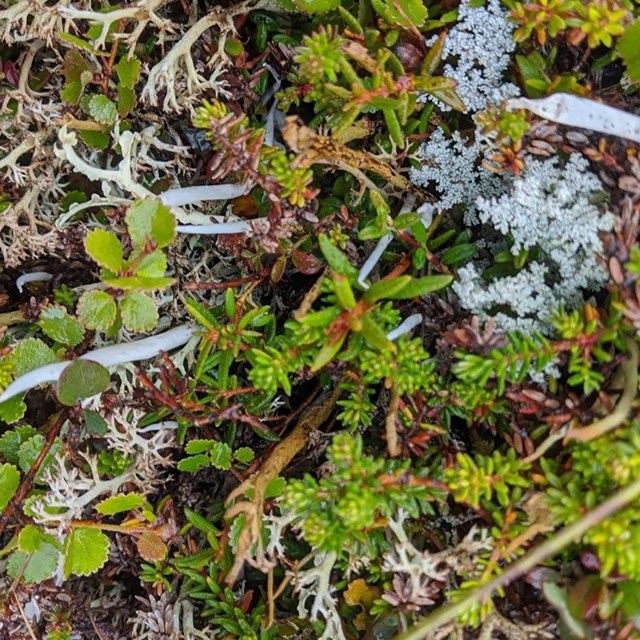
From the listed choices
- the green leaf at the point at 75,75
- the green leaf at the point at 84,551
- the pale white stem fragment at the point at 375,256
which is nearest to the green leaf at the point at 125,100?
the green leaf at the point at 75,75

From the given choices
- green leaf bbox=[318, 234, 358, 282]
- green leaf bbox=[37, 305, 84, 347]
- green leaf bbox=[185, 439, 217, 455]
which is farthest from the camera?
green leaf bbox=[37, 305, 84, 347]

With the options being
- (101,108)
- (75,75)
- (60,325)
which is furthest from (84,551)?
(75,75)

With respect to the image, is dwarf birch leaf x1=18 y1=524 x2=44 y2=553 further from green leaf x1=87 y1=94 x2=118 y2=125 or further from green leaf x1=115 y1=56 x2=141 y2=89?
green leaf x1=115 y1=56 x2=141 y2=89

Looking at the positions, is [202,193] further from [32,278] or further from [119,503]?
[119,503]

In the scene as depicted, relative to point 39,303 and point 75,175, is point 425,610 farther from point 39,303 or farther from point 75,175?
point 75,175

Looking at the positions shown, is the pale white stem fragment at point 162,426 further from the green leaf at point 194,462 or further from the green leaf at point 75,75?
the green leaf at point 75,75

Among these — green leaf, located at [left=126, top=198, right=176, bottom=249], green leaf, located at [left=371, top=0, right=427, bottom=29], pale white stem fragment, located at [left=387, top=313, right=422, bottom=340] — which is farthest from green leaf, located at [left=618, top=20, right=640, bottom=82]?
green leaf, located at [left=126, top=198, right=176, bottom=249]

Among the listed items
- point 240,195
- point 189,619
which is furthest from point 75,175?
point 189,619
